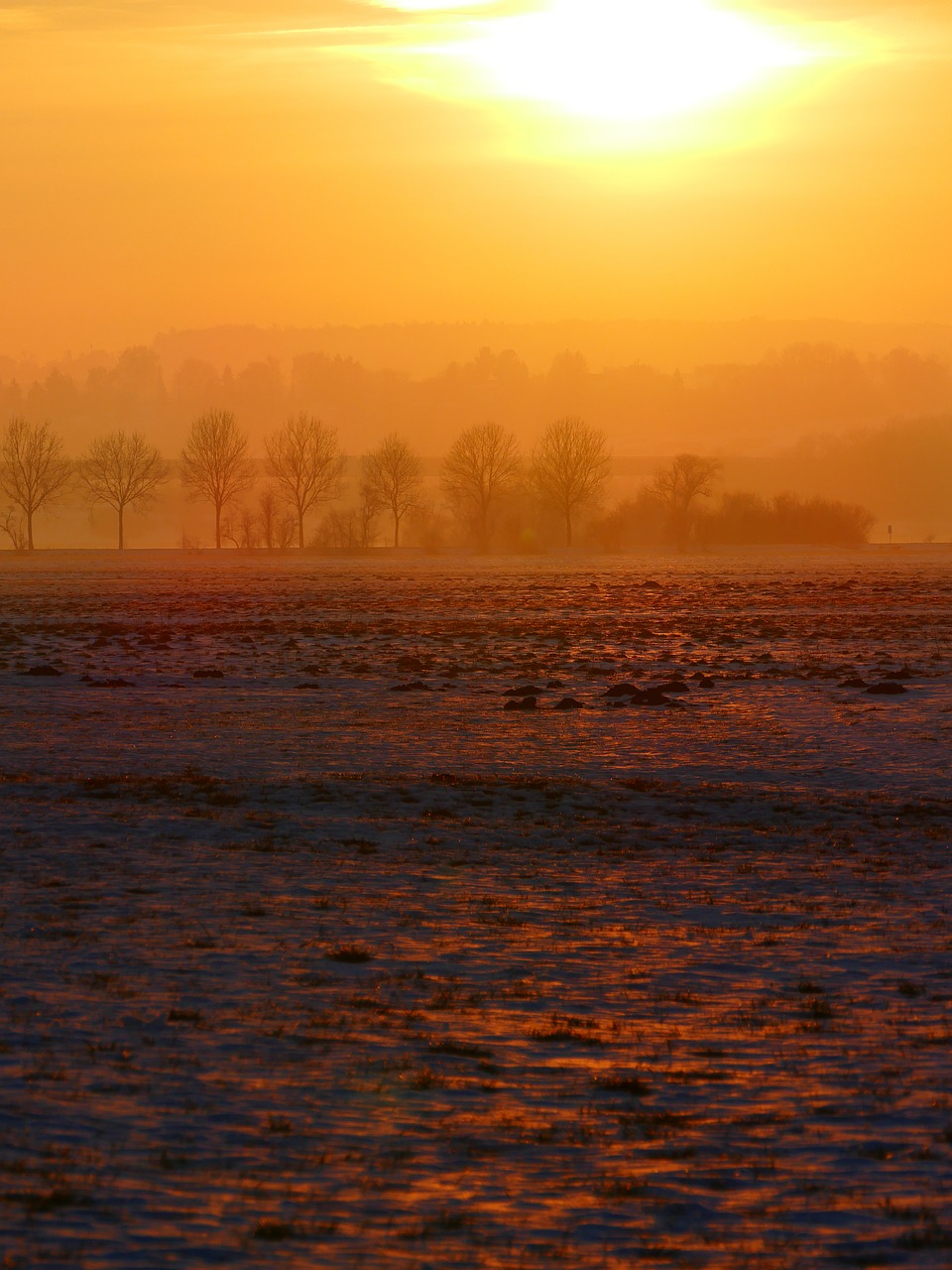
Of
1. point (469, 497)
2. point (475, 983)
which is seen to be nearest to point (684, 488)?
point (469, 497)

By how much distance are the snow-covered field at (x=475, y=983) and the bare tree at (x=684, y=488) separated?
126 metres

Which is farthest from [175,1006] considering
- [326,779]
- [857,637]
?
[857,637]

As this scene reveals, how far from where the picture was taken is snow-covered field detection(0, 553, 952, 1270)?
596 centimetres

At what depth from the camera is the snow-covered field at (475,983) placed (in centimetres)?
596

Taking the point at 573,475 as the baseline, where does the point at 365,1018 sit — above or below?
below

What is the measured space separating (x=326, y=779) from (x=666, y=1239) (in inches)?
434

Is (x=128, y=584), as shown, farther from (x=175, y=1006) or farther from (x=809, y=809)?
(x=175, y=1006)

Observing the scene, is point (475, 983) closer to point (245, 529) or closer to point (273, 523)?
point (245, 529)

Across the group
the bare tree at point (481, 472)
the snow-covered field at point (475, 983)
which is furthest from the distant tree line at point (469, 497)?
the snow-covered field at point (475, 983)

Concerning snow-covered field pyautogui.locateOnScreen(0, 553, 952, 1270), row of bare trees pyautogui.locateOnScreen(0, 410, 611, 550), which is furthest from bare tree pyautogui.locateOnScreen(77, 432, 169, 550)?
snow-covered field pyautogui.locateOnScreen(0, 553, 952, 1270)

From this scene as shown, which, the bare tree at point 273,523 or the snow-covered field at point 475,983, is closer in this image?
the snow-covered field at point 475,983

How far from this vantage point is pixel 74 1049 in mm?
7613

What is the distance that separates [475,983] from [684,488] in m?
144

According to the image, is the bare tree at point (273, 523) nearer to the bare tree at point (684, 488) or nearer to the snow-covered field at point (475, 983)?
the bare tree at point (684, 488)
